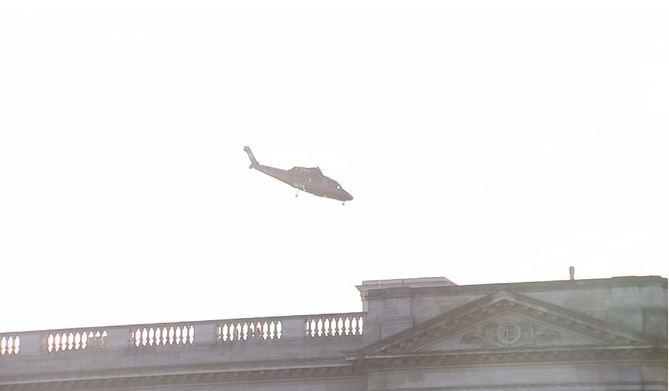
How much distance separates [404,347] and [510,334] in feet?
12.1

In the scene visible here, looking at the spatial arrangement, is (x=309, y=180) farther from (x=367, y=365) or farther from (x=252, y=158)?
(x=367, y=365)

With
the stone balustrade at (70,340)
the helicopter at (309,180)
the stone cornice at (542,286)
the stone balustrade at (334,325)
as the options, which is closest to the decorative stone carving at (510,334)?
the stone cornice at (542,286)

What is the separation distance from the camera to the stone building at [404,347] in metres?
64.2

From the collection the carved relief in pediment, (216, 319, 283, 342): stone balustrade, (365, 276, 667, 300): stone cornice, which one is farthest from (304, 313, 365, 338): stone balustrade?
the carved relief in pediment

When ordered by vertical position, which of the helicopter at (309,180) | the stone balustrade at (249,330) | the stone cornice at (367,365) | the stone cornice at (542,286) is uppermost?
the helicopter at (309,180)

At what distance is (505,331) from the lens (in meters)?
65.3

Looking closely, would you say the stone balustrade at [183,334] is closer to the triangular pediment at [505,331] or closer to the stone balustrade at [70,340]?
the stone balustrade at [70,340]

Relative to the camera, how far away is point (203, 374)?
6806cm

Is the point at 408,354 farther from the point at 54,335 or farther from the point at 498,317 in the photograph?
the point at 54,335

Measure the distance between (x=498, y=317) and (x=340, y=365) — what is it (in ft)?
19.8

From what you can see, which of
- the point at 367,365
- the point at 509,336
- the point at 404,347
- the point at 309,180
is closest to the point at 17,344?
the point at 367,365

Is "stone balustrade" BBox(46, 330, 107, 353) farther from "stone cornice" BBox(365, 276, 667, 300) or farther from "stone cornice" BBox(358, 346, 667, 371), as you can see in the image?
"stone cornice" BBox(365, 276, 667, 300)

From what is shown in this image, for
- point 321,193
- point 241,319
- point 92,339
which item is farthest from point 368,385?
point 321,193

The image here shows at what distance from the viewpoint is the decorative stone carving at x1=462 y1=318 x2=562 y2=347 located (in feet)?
213
